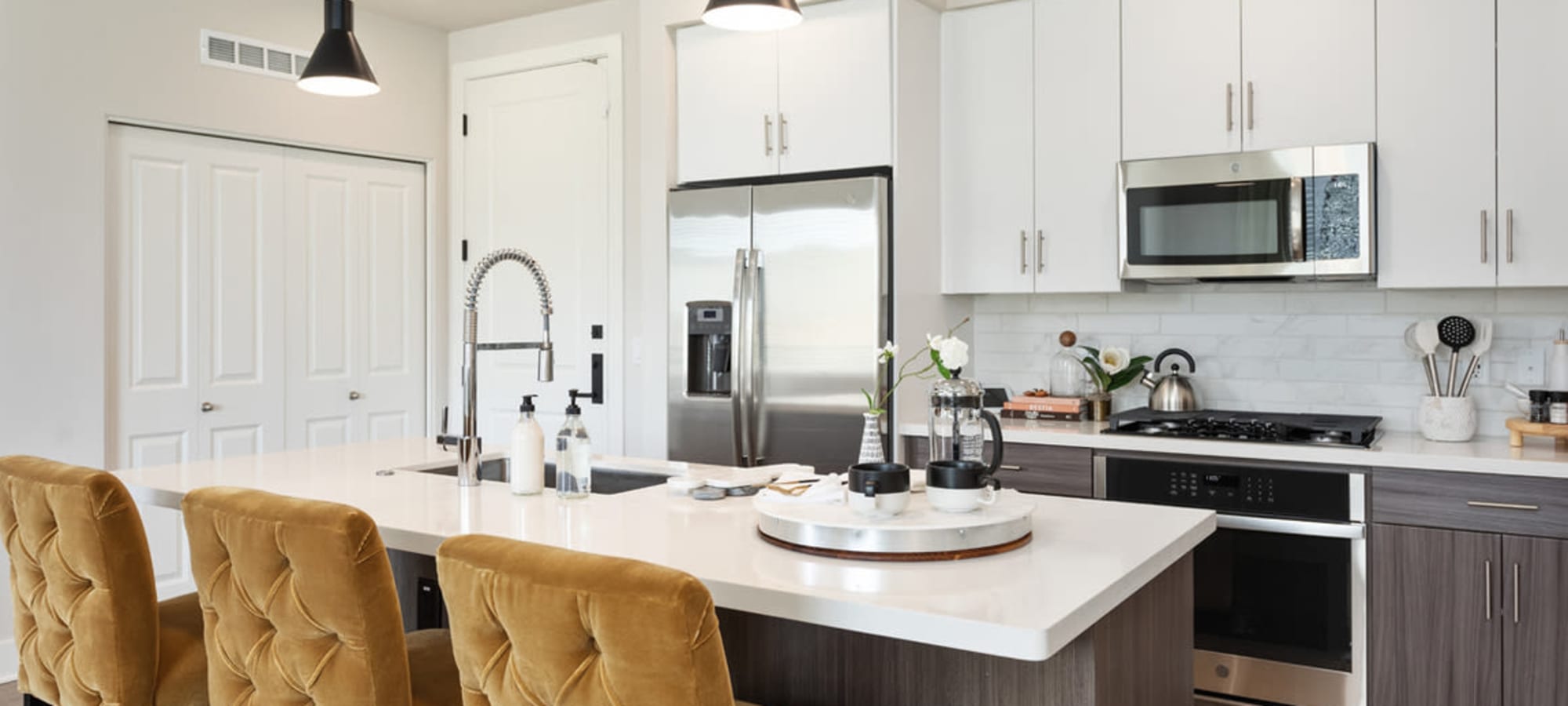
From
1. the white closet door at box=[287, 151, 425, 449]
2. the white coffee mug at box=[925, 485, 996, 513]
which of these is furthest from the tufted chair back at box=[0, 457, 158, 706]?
the white closet door at box=[287, 151, 425, 449]

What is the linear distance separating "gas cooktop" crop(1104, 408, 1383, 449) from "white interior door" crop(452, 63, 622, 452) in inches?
88.6

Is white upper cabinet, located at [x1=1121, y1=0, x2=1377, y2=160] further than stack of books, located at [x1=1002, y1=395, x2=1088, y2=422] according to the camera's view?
No

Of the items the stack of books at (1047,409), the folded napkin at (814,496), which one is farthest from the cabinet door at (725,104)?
the folded napkin at (814,496)

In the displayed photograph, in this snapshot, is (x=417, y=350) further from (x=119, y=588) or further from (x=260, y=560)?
(x=260, y=560)

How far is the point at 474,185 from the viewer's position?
17.4ft

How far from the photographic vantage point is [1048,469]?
11.9 ft

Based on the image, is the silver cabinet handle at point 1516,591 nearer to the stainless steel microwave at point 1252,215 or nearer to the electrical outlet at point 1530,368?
the electrical outlet at point 1530,368

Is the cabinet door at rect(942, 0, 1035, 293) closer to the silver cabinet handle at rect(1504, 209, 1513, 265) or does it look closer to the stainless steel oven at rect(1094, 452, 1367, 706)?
the stainless steel oven at rect(1094, 452, 1367, 706)

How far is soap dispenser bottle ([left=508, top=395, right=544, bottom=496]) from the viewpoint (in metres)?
2.49

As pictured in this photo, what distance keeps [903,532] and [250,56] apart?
3888mm

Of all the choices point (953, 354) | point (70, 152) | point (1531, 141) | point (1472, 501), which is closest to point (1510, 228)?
point (1531, 141)

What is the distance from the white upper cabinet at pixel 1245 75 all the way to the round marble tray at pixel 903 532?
2.11m

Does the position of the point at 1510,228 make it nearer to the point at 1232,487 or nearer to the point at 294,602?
the point at 1232,487

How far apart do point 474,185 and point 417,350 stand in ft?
2.63
